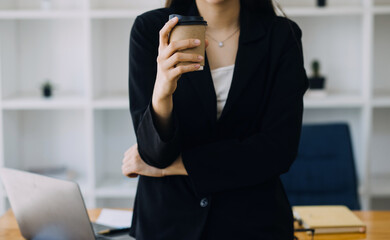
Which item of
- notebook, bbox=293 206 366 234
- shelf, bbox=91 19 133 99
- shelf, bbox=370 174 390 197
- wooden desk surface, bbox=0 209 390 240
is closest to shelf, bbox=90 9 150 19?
shelf, bbox=91 19 133 99

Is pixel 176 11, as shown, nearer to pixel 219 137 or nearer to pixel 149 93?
pixel 149 93

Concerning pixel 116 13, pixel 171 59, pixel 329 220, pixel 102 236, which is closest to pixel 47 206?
pixel 102 236

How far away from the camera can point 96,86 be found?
123 inches

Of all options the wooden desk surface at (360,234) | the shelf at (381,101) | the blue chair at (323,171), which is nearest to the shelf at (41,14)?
the wooden desk surface at (360,234)

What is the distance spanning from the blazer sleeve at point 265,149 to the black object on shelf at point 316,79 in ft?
5.52

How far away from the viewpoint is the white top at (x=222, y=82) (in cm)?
138

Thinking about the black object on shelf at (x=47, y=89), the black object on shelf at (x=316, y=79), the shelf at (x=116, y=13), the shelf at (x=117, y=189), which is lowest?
the shelf at (x=117, y=189)

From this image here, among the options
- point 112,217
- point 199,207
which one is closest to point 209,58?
point 199,207

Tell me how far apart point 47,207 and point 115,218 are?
1.48 ft

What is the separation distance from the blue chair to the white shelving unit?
64 centimetres

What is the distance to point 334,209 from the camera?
194 centimetres

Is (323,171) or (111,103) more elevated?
(111,103)

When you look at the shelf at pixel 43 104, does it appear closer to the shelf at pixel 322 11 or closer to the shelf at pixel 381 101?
the shelf at pixel 322 11

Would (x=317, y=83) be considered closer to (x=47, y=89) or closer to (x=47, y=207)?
(x=47, y=89)
